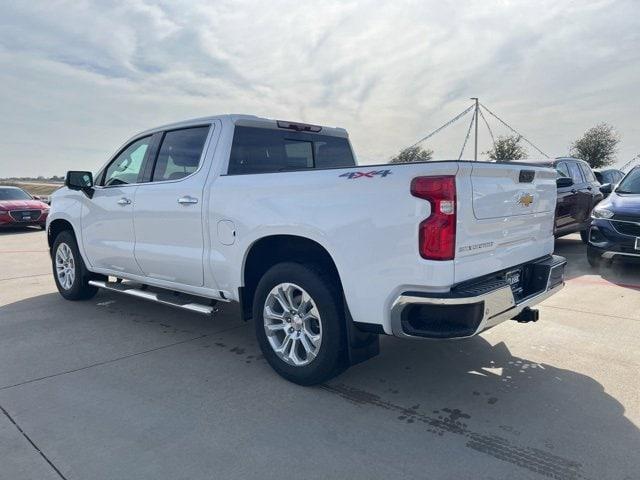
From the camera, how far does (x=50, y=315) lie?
553 centimetres

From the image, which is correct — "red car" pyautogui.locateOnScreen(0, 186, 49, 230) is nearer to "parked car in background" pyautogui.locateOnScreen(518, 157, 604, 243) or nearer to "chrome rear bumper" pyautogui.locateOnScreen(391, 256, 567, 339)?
"parked car in background" pyautogui.locateOnScreen(518, 157, 604, 243)

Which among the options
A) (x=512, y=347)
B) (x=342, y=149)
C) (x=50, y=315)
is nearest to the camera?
(x=512, y=347)

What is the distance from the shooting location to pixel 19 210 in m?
15.3

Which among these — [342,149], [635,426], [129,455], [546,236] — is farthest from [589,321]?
[129,455]

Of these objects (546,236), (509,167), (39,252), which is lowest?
(39,252)

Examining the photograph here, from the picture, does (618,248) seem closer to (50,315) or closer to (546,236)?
(546,236)

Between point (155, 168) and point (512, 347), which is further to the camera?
point (155, 168)

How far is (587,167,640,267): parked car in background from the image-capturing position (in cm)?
660

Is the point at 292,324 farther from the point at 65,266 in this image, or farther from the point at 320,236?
the point at 65,266

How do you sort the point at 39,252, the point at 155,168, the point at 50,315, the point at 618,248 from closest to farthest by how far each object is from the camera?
the point at 155,168 → the point at 50,315 → the point at 618,248 → the point at 39,252

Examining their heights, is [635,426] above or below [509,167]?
below

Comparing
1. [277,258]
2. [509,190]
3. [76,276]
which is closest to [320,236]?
[277,258]

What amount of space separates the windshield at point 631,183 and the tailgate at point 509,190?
4588 mm

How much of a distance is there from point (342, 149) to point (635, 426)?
135 inches
